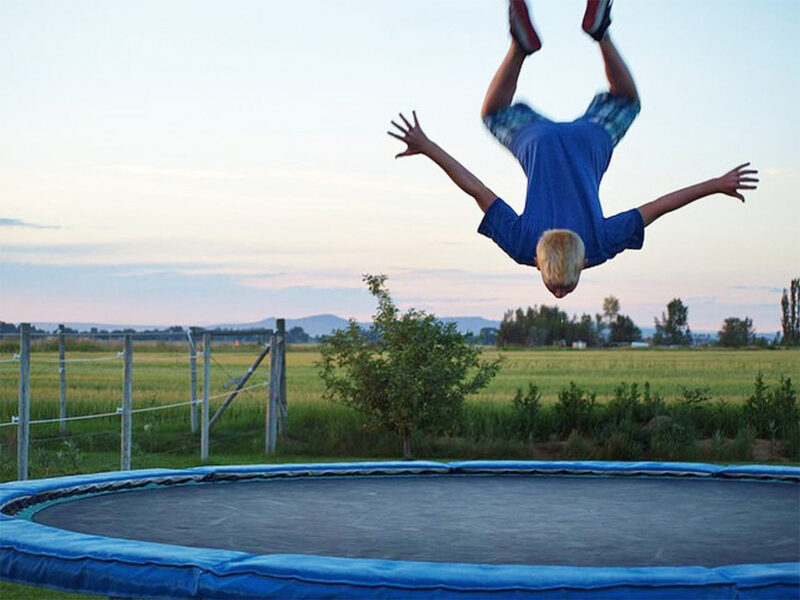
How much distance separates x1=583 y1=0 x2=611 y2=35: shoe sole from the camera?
13.0 feet

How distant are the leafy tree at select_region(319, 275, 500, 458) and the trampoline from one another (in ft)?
11.2

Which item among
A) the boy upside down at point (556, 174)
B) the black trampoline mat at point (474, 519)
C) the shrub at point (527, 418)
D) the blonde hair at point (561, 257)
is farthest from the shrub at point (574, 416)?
the blonde hair at point (561, 257)

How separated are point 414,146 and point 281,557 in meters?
1.61

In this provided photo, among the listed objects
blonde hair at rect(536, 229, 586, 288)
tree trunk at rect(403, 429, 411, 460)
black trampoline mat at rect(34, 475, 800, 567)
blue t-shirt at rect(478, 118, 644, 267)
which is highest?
blue t-shirt at rect(478, 118, 644, 267)

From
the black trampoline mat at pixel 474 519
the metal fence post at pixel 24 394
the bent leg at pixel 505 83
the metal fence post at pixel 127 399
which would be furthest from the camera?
the metal fence post at pixel 127 399

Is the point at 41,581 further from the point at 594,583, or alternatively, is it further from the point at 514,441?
the point at 514,441

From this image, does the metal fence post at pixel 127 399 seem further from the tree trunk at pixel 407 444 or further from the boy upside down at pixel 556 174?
the boy upside down at pixel 556 174

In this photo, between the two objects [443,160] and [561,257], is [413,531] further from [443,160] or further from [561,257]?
[443,160]

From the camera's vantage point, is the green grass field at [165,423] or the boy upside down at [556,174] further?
the green grass field at [165,423]

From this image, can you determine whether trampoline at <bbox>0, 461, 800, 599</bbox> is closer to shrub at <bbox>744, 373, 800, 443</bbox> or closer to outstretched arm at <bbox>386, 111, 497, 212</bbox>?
outstretched arm at <bbox>386, 111, 497, 212</bbox>

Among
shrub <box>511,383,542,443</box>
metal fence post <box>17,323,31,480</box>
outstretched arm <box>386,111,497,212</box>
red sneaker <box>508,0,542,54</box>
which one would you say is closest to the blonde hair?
outstretched arm <box>386,111,497,212</box>

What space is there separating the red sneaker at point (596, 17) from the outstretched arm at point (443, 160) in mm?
646

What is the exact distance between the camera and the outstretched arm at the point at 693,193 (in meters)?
4.12

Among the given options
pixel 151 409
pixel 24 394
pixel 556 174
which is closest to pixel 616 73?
pixel 556 174
